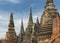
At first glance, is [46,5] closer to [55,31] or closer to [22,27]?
[55,31]

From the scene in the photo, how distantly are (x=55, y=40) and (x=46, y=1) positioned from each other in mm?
12560

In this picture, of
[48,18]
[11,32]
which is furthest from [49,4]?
[11,32]

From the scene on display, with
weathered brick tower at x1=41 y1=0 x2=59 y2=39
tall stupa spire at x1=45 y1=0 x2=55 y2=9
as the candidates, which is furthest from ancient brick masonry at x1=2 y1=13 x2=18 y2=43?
tall stupa spire at x1=45 y1=0 x2=55 y2=9

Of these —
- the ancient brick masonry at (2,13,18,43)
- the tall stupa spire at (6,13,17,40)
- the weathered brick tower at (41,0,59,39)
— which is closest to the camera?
the weathered brick tower at (41,0,59,39)

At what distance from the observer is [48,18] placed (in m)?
37.1

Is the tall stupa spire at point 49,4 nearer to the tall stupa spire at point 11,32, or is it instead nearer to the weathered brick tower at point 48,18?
the weathered brick tower at point 48,18

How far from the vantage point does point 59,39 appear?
27000mm

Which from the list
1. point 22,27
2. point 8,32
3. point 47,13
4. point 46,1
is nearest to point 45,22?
point 47,13

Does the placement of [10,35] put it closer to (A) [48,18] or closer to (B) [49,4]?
(B) [49,4]

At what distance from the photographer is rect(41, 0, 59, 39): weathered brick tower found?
35.3 metres

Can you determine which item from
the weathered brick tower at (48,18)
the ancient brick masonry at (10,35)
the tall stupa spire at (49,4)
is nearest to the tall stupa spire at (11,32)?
the ancient brick masonry at (10,35)

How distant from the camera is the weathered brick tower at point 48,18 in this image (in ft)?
116

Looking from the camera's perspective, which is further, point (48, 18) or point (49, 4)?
point (49, 4)

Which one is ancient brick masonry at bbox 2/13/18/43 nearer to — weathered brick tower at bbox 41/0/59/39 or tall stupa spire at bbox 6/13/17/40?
tall stupa spire at bbox 6/13/17/40
